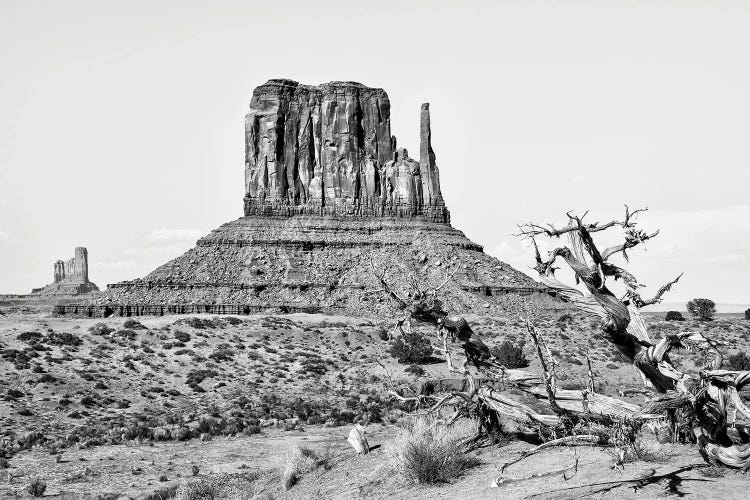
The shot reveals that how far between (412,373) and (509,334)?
801 inches

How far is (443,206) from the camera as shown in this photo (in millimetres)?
102812

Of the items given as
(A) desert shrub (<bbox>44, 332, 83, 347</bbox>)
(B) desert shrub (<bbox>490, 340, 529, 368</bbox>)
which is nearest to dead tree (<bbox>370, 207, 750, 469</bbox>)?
(B) desert shrub (<bbox>490, 340, 529, 368</bbox>)

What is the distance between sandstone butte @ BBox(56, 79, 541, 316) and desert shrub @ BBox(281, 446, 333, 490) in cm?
5478

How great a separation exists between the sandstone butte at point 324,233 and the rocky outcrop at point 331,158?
14 centimetres

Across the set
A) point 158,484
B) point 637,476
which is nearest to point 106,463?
point 158,484

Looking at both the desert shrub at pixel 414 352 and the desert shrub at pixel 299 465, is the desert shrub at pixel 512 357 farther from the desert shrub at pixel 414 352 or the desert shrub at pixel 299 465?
the desert shrub at pixel 299 465

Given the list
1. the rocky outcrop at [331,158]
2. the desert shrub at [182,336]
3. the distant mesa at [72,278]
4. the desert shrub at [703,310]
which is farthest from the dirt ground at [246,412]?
the distant mesa at [72,278]

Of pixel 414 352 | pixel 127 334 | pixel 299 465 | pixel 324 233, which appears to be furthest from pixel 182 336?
pixel 324 233

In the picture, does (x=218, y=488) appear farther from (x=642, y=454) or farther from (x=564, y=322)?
(x=564, y=322)

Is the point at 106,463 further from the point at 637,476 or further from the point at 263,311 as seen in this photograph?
the point at 263,311

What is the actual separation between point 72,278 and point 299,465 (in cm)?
13742

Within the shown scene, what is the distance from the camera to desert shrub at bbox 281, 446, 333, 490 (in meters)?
14.9

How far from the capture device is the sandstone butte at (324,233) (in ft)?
264

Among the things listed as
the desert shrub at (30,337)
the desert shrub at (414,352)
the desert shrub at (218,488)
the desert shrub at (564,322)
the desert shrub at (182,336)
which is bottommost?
the desert shrub at (218,488)
